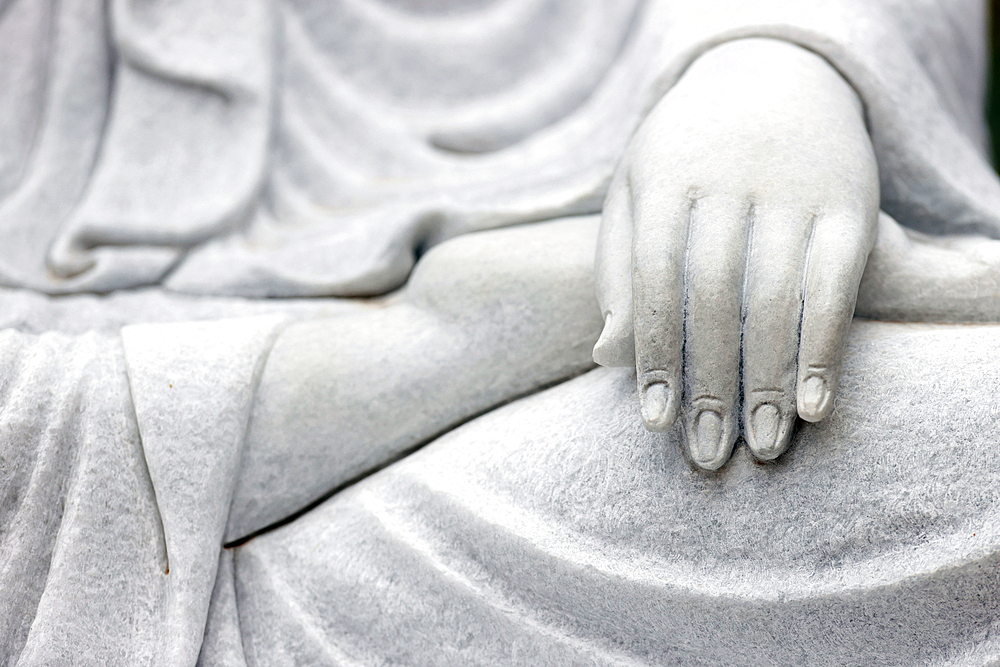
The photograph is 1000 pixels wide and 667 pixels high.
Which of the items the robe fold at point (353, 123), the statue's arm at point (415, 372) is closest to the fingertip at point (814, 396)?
the statue's arm at point (415, 372)

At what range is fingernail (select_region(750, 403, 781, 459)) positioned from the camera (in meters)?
0.73

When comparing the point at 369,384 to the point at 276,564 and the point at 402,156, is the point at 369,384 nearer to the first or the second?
the point at 276,564

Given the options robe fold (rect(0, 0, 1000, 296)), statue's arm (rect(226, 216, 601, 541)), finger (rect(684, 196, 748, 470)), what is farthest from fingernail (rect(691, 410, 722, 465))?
robe fold (rect(0, 0, 1000, 296))

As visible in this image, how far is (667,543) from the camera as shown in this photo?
2.60 ft

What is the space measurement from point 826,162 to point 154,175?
3.11 feet

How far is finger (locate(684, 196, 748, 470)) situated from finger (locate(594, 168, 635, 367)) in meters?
0.06

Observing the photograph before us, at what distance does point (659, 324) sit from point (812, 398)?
0.45 ft

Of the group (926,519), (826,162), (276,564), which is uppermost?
(826,162)

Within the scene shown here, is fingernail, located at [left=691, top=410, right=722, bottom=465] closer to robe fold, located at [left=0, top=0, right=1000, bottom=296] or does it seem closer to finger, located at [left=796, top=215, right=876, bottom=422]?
finger, located at [left=796, top=215, right=876, bottom=422]

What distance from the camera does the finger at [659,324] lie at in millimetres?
724

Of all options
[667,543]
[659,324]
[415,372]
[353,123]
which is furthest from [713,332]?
[353,123]

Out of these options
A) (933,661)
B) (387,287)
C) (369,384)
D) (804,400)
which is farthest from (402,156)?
(933,661)

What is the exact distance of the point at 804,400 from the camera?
0.71 m

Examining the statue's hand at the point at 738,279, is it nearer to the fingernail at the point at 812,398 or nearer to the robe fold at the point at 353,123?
the fingernail at the point at 812,398
